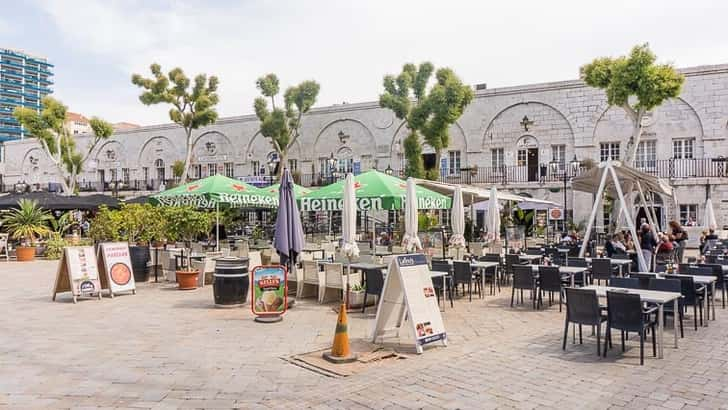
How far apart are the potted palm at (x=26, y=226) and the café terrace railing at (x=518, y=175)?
14.3 m

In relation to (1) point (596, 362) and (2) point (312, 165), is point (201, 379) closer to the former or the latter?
(1) point (596, 362)

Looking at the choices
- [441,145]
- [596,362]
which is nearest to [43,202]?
[441,145]

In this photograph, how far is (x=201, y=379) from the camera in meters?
5.38

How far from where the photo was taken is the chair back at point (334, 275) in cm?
936

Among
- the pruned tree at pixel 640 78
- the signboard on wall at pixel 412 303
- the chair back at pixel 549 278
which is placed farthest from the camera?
the pruned tree at pixel 640 78

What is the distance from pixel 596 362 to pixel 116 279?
864 centimetres

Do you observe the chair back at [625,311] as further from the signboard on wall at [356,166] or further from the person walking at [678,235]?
the signboard on wall at [356,166]

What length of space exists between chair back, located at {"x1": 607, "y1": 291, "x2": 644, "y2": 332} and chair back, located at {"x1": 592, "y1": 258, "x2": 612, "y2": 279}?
4565 millimetres

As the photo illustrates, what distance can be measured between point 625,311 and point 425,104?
19840 mm

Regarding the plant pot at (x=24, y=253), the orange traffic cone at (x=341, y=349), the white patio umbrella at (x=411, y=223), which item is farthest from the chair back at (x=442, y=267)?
the plant pot at (x=24, y=253)

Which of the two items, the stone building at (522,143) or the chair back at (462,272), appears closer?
the chair back at (462,272)

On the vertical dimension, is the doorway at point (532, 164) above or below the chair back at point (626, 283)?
above

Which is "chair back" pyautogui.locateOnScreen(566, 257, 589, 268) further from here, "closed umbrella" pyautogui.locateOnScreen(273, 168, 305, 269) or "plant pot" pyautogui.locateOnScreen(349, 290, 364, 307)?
"closed umbrella" pyautogui.locateOnScreen(273, 168, 305, 269)

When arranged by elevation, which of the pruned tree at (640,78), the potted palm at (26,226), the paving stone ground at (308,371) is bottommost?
the paving stone ground at (308,371)
